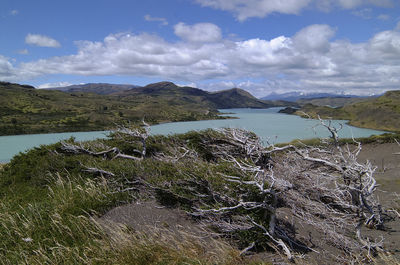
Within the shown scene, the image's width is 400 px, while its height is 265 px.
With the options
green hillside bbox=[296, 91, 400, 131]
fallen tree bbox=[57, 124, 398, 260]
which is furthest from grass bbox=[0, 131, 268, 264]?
green hillside bbox=[296, 91, 400, 131]

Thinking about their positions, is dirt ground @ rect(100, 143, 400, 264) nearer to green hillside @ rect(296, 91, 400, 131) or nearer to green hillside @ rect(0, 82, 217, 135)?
green hillside @ rect(0, 82, 217, 135)

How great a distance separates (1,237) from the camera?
6707 mm

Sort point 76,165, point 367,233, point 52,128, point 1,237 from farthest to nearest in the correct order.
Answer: point 52,128, point 76,165, point 367,233, point 1,237

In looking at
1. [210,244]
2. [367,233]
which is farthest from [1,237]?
[367,233]

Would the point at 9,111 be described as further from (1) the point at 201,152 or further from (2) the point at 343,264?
(2) the point at 343,264

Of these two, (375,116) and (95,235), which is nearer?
(95,235)

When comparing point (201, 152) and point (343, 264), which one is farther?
point (201, 152)

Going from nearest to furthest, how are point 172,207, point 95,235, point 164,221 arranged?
→ point 95,235
point 164,221
point 172,207


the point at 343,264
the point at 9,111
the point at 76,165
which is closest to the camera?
the point at 343,264

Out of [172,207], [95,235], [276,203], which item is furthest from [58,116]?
[276,203]

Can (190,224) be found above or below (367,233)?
above

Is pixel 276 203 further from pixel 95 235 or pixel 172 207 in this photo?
pixel 95 235

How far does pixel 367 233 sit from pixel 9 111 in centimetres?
12302

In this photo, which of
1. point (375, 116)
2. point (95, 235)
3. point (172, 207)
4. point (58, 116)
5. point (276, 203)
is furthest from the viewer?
point (58, 116)
